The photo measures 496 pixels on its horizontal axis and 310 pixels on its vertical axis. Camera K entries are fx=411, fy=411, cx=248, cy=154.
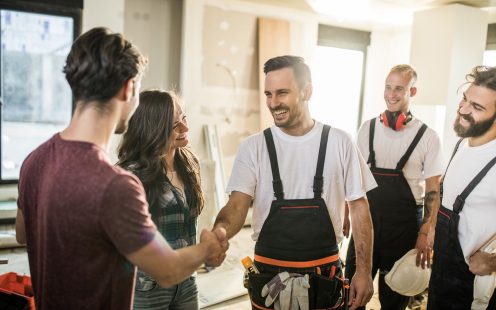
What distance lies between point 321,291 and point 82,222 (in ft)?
3.36

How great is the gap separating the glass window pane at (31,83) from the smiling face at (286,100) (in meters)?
3.33

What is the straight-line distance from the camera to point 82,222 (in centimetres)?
100

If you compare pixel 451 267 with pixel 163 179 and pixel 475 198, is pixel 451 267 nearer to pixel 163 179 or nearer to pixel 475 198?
pixel 475 198

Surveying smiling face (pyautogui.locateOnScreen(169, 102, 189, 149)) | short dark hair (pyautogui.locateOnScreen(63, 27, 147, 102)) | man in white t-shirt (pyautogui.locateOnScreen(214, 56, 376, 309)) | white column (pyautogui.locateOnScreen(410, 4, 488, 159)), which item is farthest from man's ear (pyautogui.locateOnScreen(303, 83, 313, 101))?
white column (pyautogui.locateOnScreen(410, 4, 488, 159))

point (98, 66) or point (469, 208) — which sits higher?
point (98, 66)

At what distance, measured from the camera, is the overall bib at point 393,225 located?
8.58ft

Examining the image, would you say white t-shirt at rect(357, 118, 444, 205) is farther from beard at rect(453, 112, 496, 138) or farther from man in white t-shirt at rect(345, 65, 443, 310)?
beard at rect(453, 112, 496, 138)

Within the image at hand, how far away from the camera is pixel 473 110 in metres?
1.98

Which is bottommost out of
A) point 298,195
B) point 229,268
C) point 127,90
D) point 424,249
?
point 229,268

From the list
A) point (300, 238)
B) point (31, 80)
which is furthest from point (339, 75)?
point (300, 238)

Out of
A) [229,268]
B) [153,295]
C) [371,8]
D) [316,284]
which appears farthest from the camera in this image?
[371,8]

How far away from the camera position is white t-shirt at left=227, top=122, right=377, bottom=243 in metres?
1.71

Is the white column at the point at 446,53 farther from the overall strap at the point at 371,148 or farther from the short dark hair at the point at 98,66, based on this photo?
the short dark hair at the point at 98,66

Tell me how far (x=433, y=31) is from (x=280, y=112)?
12.4 ft
